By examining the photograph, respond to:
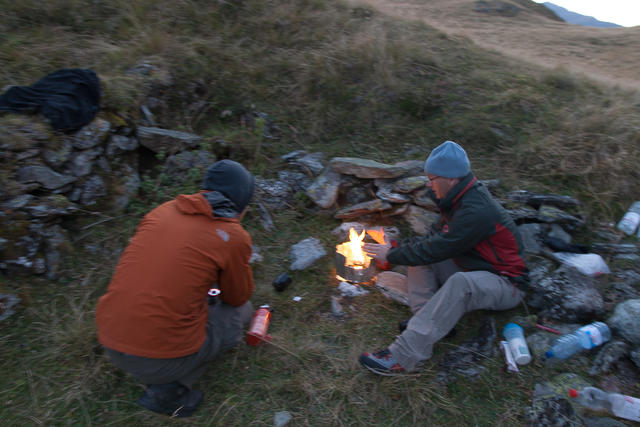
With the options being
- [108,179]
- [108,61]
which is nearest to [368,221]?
[108,179]

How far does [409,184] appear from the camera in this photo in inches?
174

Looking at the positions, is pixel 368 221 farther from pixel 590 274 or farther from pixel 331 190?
pixel 590 274

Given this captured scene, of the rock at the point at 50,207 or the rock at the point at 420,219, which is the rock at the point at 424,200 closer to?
the rock at the point at 420,219

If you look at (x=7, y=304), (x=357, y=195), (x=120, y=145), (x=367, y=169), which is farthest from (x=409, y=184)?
(x=7, y=304)

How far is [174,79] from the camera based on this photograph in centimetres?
516

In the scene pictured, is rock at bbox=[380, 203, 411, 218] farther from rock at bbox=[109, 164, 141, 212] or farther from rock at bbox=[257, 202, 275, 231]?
rock at bbox=[109, 164, 141, 212]

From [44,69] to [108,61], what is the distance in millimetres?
730

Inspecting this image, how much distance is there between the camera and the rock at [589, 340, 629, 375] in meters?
2.83

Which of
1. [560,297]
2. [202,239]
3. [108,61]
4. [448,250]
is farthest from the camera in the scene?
[108,61]

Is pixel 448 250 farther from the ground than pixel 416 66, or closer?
closer

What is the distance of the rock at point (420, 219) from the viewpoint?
4.25 metres

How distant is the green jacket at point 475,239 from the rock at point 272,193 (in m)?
1.99

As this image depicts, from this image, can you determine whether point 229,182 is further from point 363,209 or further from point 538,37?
point 538,37

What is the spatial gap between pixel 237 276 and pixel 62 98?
295 cm
